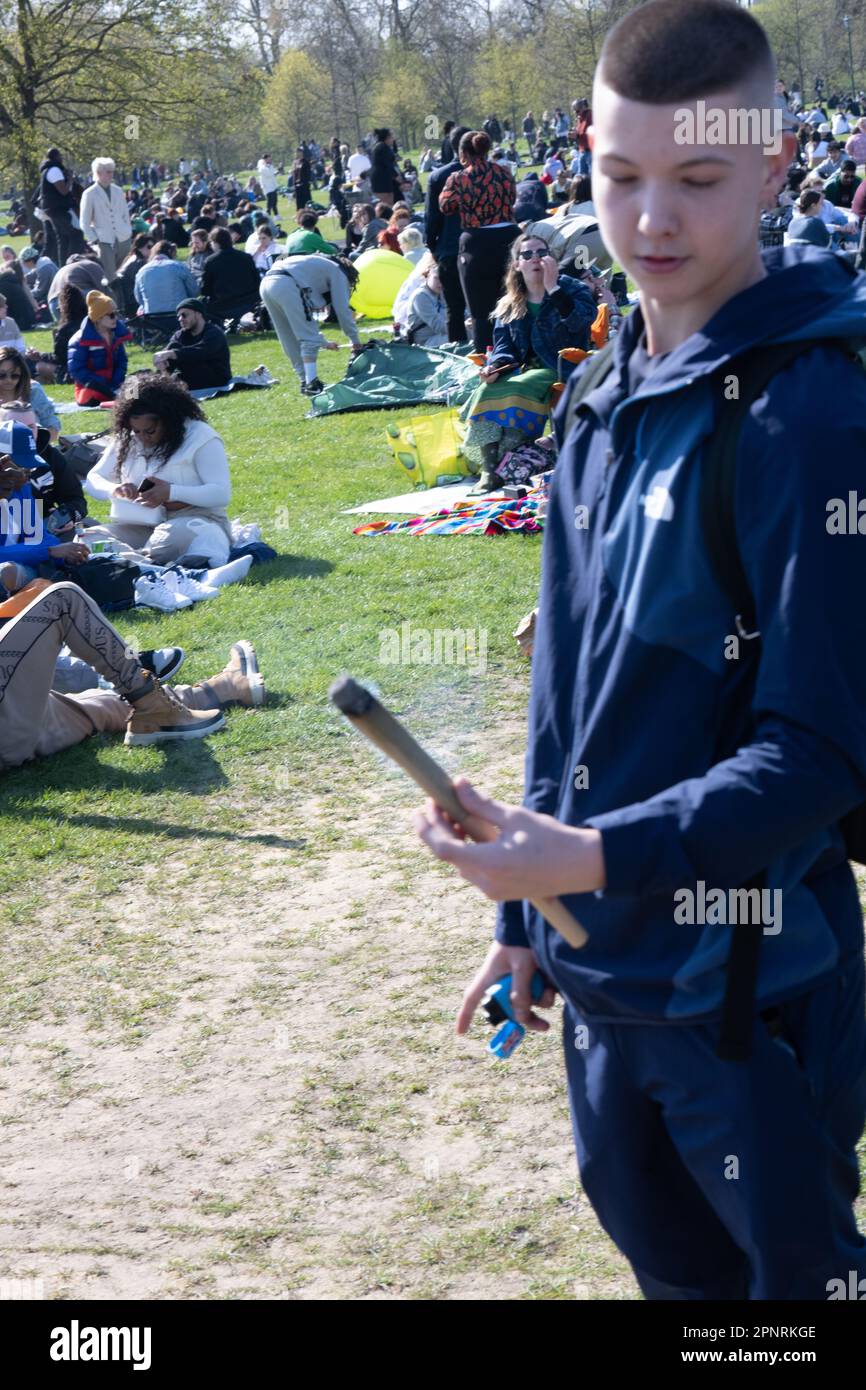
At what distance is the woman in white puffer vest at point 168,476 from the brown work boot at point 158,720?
255cm

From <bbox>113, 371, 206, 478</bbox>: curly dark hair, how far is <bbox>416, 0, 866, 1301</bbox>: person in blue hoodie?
6.89 meters

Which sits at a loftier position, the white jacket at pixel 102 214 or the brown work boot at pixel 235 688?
the white jacket at pixel 102 214

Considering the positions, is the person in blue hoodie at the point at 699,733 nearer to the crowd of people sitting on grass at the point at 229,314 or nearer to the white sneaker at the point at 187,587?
the crowd of people sitting on grass at the point at 229,314

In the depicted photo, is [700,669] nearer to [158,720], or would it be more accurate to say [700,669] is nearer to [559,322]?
[158,720]

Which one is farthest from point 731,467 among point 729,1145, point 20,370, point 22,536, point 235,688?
point 20,370

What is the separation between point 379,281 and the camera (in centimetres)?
1902

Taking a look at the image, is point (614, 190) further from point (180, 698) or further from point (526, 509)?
point (526, 509)

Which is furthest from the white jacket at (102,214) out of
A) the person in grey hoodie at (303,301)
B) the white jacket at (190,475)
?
the white jacket at (190,475)

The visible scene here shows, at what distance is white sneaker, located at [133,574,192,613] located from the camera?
327 inches

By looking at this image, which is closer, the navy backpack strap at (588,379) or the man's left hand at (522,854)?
the man's left hand at (522,854)

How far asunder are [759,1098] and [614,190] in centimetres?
100

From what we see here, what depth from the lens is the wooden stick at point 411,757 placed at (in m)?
1.34

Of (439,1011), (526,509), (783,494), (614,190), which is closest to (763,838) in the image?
(783,494)

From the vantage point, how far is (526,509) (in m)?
9.13
